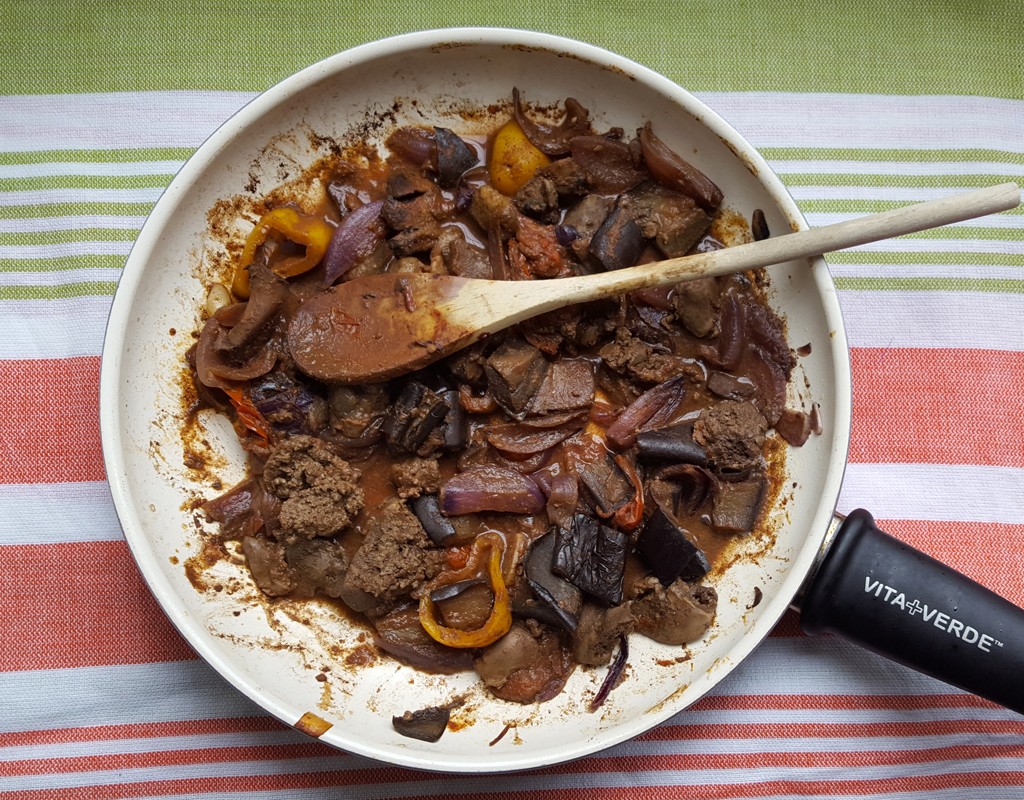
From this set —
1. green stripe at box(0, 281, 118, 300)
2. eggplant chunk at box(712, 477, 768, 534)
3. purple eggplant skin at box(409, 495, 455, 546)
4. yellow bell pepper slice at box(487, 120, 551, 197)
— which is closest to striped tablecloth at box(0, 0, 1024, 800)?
green stripe at box(0, 281, 118, 300)

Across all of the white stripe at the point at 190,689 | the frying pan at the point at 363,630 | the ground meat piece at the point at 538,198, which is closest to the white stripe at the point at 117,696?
the white stripe at the point at 190,689

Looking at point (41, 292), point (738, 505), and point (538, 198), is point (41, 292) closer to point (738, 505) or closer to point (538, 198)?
point (538, 198)

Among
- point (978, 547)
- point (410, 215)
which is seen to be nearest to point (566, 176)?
point (410, 215)

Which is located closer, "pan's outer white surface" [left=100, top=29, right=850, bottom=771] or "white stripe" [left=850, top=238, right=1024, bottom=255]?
"pan's outer white surface" [left=100, top=29, right=850, bottom=771]

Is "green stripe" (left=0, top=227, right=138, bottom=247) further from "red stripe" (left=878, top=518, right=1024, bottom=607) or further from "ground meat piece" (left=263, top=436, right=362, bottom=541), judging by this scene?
"red stripe" (left=878, top=518, right=1024, bottom=607)

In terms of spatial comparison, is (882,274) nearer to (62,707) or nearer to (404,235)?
(404,235)
